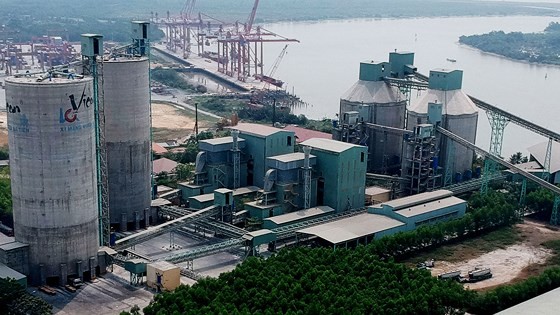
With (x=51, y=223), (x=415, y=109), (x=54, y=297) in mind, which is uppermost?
(x=415, y=109)

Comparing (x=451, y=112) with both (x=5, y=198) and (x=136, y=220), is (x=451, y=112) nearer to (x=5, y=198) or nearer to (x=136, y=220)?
(x=136, y=220)

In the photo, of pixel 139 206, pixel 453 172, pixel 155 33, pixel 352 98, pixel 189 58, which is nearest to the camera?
pixel 139 206

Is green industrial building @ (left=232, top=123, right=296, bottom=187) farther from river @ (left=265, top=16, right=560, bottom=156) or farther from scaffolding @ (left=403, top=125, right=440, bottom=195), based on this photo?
river @ (left=265, top=16, right=560, bottom=156)

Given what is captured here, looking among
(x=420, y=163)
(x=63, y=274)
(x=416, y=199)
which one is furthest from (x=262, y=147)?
(x=63, y=274)

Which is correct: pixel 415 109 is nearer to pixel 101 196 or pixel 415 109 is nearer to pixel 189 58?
pixel 101 196

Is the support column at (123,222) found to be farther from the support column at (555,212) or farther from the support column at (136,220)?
the support column at (555,212)

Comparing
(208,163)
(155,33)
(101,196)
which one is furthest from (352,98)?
(155,33)

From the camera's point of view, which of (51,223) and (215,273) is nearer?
(51,223)

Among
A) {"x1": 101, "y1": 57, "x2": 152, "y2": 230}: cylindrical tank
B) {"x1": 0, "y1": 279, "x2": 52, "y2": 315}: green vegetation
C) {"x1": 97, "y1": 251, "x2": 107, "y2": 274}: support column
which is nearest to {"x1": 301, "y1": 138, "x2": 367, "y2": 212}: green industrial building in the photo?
{"x1": 101, "y1": 57, "x2": 152, "y2": 230}: cylindrical tank
